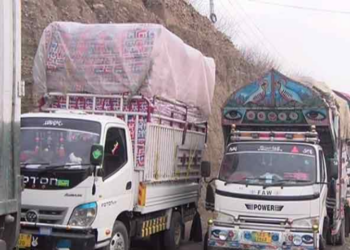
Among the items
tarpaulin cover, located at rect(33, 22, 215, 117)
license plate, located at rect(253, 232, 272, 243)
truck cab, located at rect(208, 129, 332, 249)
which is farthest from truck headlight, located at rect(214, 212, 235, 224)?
tarpaulin cover, located at rect(33, 22, 215, 117)

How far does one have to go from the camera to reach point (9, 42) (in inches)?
192

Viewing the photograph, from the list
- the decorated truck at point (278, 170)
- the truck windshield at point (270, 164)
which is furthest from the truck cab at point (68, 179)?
the truck windshield at point (270, 164)

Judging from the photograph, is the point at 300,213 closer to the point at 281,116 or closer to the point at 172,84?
the point at 281,116

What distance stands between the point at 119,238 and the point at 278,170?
9.84ft

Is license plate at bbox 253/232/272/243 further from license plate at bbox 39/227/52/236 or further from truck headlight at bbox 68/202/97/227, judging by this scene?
license plate at bbox 39/227/52/236

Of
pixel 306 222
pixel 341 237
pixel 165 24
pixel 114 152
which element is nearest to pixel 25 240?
pixel 114 152

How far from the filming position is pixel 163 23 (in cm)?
2619

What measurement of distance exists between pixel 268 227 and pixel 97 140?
3.20m

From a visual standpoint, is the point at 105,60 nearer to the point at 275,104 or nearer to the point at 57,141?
the point at 57,141

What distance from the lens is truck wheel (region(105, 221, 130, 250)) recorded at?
26.7 feet

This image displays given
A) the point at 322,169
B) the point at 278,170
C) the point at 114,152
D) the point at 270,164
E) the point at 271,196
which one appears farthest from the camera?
the point at 322,169

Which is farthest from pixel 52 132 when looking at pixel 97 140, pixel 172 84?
pixel 172 84

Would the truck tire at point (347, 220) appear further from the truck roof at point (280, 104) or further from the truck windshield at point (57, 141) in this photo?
the truck windshield at point (57, 141)

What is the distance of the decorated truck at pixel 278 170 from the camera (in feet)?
30.1
